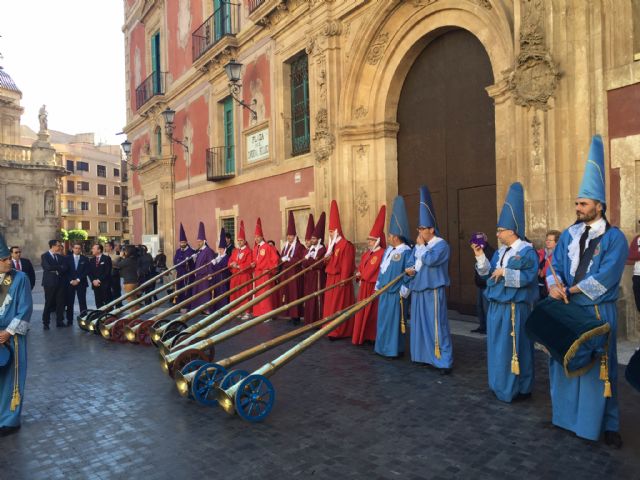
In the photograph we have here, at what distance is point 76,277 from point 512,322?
956 centimetres

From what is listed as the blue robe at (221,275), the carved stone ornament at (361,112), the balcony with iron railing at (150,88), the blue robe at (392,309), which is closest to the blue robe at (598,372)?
the blue robe at (392,309)

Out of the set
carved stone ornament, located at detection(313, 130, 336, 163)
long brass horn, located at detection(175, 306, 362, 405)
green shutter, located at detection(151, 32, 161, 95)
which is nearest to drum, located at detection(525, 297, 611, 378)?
long brass horn, located at detection(175, 306, 362, 405)

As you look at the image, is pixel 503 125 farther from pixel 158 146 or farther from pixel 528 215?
pixel 158 146

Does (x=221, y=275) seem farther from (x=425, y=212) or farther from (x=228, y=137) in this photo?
(x=425, y=212)

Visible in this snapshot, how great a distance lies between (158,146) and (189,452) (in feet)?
69.4

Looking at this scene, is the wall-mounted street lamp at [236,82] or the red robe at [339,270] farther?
the wall-mounted street lamp at [236,82]

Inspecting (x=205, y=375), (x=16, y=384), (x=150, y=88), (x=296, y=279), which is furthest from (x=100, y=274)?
(x=150, y=88)

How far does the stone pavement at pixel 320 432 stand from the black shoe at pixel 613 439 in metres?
0.07

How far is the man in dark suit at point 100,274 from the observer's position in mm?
11933

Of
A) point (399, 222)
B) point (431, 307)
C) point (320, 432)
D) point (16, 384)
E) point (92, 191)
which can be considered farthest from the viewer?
point (92, 191)

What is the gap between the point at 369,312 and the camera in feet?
26.5

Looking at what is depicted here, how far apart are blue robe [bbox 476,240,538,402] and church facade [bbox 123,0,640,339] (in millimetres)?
2361

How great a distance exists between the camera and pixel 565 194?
7125mm

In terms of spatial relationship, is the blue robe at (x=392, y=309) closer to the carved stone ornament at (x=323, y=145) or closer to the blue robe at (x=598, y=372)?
the blue robe at (x=598, y=372)
